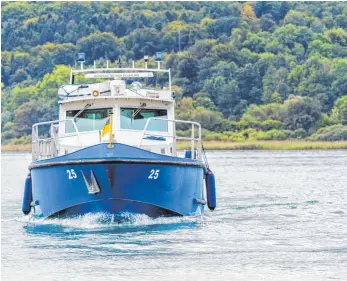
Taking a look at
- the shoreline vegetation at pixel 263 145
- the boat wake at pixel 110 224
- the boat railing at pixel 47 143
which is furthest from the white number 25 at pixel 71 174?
the shoreline vegetation at pixel 263 145

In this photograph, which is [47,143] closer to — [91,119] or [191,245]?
[91,119]

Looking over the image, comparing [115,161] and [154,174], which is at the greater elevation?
[115,161]

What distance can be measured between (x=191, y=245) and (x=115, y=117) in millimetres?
4865

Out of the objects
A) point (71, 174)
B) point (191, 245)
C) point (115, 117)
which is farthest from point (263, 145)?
point (191, 245)

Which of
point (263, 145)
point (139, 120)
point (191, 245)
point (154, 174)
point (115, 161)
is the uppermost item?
point (139, 120)

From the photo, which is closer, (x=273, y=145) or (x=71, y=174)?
(x=71, y=174)

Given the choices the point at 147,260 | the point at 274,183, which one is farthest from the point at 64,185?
the point at 274,183

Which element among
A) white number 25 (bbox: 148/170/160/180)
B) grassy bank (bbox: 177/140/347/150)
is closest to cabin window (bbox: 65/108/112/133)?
white number 25 (bbox: 148/170/160/180)

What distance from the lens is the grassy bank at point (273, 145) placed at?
94.2 meters

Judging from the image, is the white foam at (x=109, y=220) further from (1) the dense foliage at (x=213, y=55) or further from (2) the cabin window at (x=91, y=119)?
(1) the dense foliage at (x=213, y=55)

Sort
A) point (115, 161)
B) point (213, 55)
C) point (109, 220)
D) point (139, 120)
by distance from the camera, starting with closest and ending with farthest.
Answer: point (115, 161) < point (109, 220) < point (139, 120) < point (213, 55)

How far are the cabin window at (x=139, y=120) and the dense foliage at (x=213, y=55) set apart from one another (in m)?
76.9

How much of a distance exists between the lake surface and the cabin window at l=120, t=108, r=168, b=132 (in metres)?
2.34

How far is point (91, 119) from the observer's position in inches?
1051
